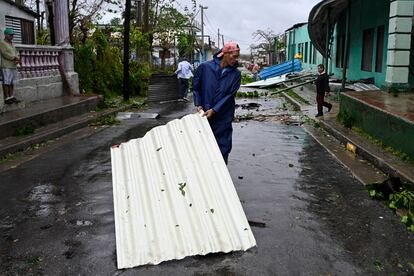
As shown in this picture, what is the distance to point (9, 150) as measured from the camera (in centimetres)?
904

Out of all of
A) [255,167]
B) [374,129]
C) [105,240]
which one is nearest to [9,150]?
[255,167]

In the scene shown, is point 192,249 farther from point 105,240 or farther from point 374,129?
point 374,129

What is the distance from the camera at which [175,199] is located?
182 inches

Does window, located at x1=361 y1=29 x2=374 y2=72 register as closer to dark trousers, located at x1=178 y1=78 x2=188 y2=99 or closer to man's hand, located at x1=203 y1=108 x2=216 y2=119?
dark trousers, located at x1=178 y1=78 x2=188 y2=99

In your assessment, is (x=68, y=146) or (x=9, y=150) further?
(x=68, y=146)

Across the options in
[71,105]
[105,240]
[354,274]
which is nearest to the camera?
[354,274]

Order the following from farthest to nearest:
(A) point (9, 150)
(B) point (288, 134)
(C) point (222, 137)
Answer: (B) point (288, 134) < (A) point (9, 150) < (C) point (222, 137)

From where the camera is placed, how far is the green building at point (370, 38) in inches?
520

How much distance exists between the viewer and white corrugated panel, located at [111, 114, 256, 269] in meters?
4.22

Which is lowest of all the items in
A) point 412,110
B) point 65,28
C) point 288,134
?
point 288,134

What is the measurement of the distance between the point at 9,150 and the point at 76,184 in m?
2.83

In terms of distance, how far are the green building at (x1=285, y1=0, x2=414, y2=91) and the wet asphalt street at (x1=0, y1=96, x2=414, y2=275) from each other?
5.68 meters

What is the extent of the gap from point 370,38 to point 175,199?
16.0 m

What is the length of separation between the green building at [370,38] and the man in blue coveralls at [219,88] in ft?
29.4
